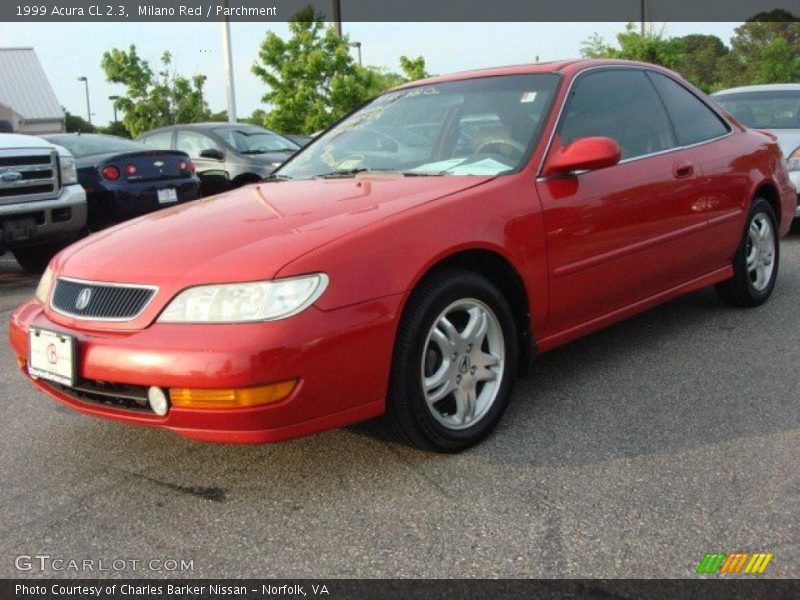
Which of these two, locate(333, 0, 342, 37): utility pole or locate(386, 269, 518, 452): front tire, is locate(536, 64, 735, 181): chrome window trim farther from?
locate(333, 0, 342, 37): utility pole

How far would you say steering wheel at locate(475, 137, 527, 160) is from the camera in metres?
3.56

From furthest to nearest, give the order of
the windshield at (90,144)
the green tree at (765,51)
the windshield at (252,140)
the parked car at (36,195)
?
the green tree at (765,51) → the windshield at (252,140) → the windshield at (90,144) → the parked car at (36,195)

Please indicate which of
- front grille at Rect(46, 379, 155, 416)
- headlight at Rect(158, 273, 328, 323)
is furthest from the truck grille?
headlight at Rect(158, 273, 328, 323)

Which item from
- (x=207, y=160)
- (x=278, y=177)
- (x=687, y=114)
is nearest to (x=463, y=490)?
(x=278, y=177)

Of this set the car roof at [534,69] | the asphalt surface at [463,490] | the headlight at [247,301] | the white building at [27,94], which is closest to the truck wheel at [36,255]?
the asphalt surface at [463,490]

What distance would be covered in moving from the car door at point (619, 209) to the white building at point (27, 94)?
4663 cm

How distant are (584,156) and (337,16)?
2102 cm

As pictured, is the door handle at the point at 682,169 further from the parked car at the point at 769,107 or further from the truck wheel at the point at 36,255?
the truck wheel at the point at 36,255

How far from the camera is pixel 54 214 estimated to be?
7.17m

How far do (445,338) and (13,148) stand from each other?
5369 millimetres

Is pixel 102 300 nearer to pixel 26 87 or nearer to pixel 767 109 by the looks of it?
pixel 767 109

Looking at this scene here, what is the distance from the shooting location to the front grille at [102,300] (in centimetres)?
279

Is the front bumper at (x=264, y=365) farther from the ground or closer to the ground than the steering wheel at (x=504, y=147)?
closer to the ground

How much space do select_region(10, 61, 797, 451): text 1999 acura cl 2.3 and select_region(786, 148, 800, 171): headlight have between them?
3.42 meters
